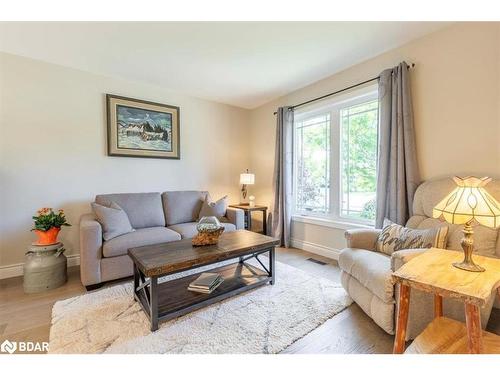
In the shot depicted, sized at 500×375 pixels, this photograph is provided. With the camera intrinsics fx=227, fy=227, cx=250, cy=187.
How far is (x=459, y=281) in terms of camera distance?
104cm

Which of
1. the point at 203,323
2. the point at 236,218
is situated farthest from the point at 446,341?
the point at 236,218

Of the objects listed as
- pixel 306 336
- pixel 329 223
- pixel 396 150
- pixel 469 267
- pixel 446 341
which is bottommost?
pixel 306 336

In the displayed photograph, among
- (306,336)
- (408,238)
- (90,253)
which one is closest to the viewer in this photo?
(306,336)

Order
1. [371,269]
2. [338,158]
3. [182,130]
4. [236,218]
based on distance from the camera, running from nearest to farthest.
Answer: [371,269]
[338,158]
[236,218]
[182,130]

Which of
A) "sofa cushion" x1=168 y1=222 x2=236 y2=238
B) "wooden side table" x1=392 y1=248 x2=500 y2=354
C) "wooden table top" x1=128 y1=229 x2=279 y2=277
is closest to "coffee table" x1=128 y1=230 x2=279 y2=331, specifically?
"wooden table top" x1=128 y1=229 x2=279 y2=277

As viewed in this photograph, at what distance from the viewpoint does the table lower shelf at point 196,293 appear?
1.66m

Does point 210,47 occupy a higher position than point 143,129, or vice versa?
point 210,47

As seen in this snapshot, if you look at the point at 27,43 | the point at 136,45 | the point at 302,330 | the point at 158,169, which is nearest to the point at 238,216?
the point at 158,169

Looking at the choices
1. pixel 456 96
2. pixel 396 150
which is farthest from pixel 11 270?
pixel 456 96

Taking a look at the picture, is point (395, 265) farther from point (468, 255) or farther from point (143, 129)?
point (143, 129)

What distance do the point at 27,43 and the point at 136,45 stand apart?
1075 mm

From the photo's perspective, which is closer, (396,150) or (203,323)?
(203,323)

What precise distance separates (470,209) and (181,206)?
295cm
